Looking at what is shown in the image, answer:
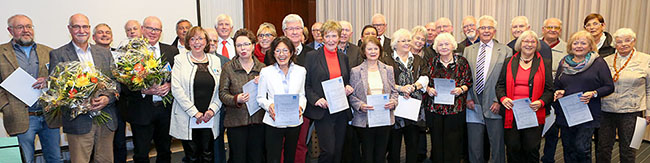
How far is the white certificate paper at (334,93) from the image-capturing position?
11.2ft

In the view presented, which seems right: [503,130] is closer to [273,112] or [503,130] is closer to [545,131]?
[545,131]

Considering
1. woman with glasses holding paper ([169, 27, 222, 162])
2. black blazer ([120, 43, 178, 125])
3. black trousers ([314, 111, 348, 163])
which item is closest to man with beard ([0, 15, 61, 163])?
black blazer ([120, 43, 178, 125])

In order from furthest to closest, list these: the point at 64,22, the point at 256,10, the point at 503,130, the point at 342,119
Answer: the point at 256,10 < the point at 64,22 < the point at 503,130 < the point at 342,119

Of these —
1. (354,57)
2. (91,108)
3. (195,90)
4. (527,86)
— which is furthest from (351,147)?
(91,108)

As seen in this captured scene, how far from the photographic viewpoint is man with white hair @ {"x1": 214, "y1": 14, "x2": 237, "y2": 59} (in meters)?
4.79

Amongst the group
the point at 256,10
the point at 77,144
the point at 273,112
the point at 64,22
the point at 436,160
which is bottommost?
the point at 436,160

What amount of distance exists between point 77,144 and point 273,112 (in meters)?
1.64

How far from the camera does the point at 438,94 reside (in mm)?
3811

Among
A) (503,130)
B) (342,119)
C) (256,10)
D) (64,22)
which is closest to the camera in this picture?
(342,119)

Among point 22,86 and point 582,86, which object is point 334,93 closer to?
point 582,86

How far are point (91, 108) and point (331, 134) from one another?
1.94 meters

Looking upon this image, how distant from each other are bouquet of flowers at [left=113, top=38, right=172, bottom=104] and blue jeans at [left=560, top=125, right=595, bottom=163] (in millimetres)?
3756

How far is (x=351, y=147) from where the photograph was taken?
402cm

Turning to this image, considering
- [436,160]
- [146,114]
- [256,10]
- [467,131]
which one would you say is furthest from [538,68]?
[256,10]
